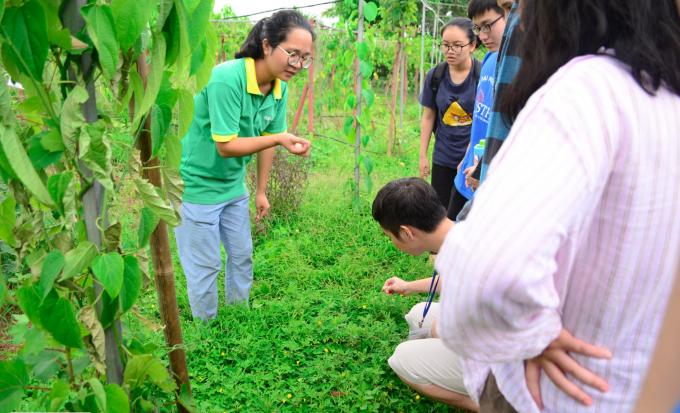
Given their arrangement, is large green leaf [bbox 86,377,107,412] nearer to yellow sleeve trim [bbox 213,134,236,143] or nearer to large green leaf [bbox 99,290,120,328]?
large green leaf [bbox 99,290,120,328]

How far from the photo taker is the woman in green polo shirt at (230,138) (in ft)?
8.04

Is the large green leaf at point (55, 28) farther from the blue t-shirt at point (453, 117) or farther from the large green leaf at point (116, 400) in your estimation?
the blue t-shirt at point (453, 117)

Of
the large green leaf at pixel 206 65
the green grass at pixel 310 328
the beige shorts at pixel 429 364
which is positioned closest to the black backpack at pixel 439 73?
the green grass at pixel 310 328

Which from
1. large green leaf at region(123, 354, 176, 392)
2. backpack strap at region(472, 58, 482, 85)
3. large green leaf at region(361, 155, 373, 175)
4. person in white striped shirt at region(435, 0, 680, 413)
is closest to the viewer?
person in white striped shirt at region(435, 0, 680, 413)

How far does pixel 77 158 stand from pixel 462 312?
775 mm

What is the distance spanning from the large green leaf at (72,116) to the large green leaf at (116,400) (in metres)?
0.50

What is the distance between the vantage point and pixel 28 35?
0.90 metres

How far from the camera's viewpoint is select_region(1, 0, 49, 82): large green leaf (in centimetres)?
89

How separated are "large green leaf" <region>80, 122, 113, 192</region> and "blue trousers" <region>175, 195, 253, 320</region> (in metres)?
1.58

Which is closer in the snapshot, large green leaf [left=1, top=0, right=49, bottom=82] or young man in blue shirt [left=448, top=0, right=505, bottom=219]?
large green leaf [left=1, top=0, right=49, bottom=82]

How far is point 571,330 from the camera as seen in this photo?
2.71 ft

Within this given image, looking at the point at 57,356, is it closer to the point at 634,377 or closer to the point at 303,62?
the point at 634,377

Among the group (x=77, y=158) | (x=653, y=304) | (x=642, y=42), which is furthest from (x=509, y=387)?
(x=77, y=158)

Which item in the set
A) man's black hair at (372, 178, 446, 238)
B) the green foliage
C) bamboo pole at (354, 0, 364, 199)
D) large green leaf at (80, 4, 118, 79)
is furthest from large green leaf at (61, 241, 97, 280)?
bamboo pole at (354, 0, 364, 199)
